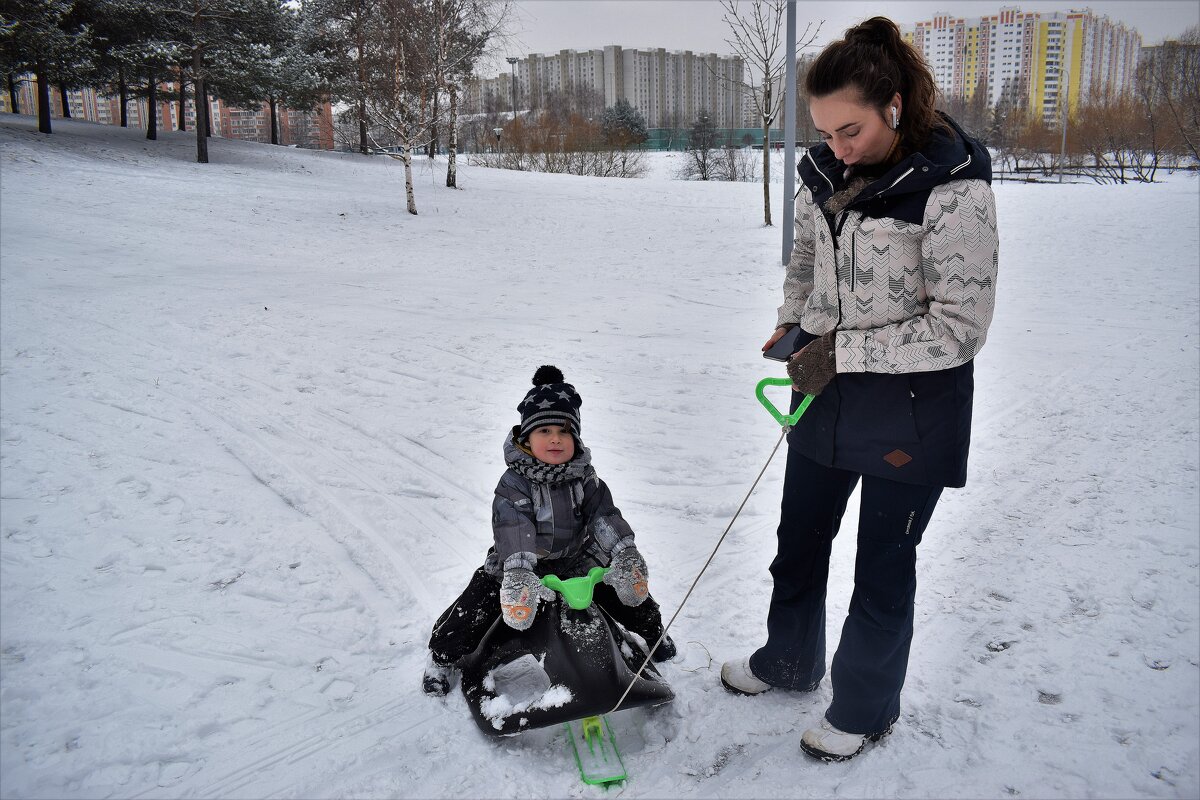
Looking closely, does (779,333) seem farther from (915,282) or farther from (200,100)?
(200,100)

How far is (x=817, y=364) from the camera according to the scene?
221cm

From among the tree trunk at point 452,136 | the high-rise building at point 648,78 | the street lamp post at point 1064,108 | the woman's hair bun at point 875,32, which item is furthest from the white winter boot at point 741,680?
the high-rise building at point 648,78

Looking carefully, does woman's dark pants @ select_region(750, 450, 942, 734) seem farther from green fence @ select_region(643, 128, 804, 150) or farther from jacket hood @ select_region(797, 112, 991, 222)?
green fence @ select_region(643, 128, 804, 150)

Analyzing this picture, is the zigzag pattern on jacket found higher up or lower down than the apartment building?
lower down

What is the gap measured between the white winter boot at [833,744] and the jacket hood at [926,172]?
5.31 feet

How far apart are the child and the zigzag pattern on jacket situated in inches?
41.5

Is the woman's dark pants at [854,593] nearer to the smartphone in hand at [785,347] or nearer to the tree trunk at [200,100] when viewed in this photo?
the smartphone in hand at [785,347]

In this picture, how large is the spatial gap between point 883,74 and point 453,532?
3.18 m

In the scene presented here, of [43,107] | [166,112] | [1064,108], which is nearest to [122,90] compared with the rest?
[43,107]

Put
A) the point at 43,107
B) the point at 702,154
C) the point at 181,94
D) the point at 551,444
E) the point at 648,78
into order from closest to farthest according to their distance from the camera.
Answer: the point at 551,444, the point at 43,107, the point at 181,94, the point at 702,154, the point at 648,78

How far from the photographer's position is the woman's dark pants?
2.26 meters

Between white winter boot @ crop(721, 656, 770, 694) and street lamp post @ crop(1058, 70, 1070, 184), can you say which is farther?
street lamp post @ crop(1058, 70, 1070, 184)

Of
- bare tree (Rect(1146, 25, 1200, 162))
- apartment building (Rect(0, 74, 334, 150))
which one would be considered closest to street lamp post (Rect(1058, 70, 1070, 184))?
bare tree (Rect(1146, 25, 1200, 162))

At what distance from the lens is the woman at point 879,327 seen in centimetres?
196
